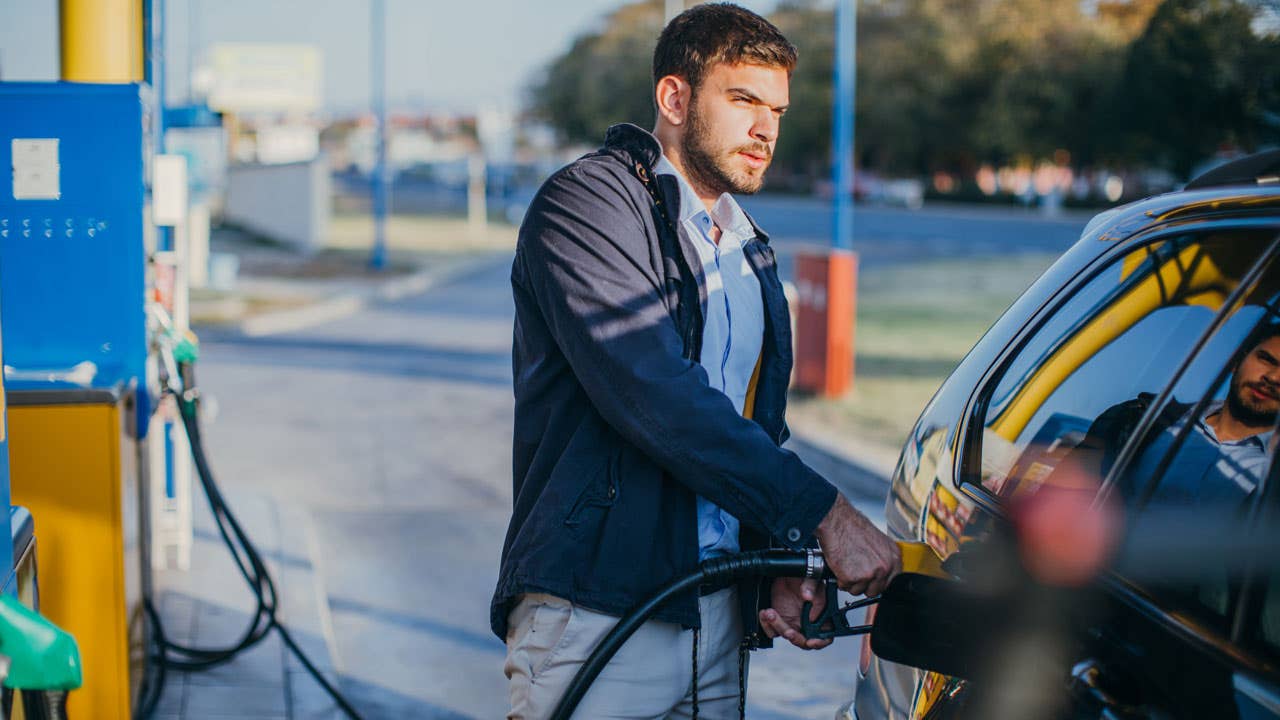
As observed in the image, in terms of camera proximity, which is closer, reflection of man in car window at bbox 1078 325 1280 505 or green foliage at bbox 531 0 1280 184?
reflection of man in car window at bbox 1078 325 1280 505

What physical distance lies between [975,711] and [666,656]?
70 cm

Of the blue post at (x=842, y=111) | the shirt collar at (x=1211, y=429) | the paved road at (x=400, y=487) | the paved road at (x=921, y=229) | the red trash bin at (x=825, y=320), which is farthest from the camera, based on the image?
the paved road at (x=921, y=229)

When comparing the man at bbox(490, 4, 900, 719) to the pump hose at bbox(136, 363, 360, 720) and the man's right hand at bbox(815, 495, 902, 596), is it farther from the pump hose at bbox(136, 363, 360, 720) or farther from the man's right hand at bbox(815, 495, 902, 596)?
the pump hose at bbox(136, 363, 360, 720)

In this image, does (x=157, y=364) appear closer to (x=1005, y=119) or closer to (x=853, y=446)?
(x=853, y=446)

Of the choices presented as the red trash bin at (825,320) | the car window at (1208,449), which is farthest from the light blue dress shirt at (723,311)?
the red trash bin at (825,320)

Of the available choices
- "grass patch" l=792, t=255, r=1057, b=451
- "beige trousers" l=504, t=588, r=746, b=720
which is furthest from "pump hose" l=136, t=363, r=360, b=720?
"grass patch" l=792, t=255, r=1057, b=451

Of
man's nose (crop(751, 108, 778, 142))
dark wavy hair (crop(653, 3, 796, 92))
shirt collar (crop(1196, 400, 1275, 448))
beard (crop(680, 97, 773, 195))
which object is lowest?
shirt collar (crop(1196, 400, 1275, 448))

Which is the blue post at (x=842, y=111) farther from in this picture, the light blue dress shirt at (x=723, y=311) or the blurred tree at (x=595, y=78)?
the blurred tree at (x=595, y=78)

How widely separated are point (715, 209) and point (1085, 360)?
76cm

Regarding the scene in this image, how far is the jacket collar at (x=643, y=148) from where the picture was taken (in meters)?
2.58

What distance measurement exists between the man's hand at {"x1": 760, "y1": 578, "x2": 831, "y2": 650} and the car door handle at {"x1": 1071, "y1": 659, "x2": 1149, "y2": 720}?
70 cm

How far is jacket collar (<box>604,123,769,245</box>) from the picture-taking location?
8.45ft

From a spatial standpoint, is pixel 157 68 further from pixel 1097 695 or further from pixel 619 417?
pixel 1097 695

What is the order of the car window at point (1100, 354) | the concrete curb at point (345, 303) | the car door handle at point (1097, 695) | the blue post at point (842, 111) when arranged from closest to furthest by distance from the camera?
the car door handle at point (1097, 695) < the car window at point (1100, 354) < the blue post at point (842, 111) < the concrete curb at point (345, 303)
